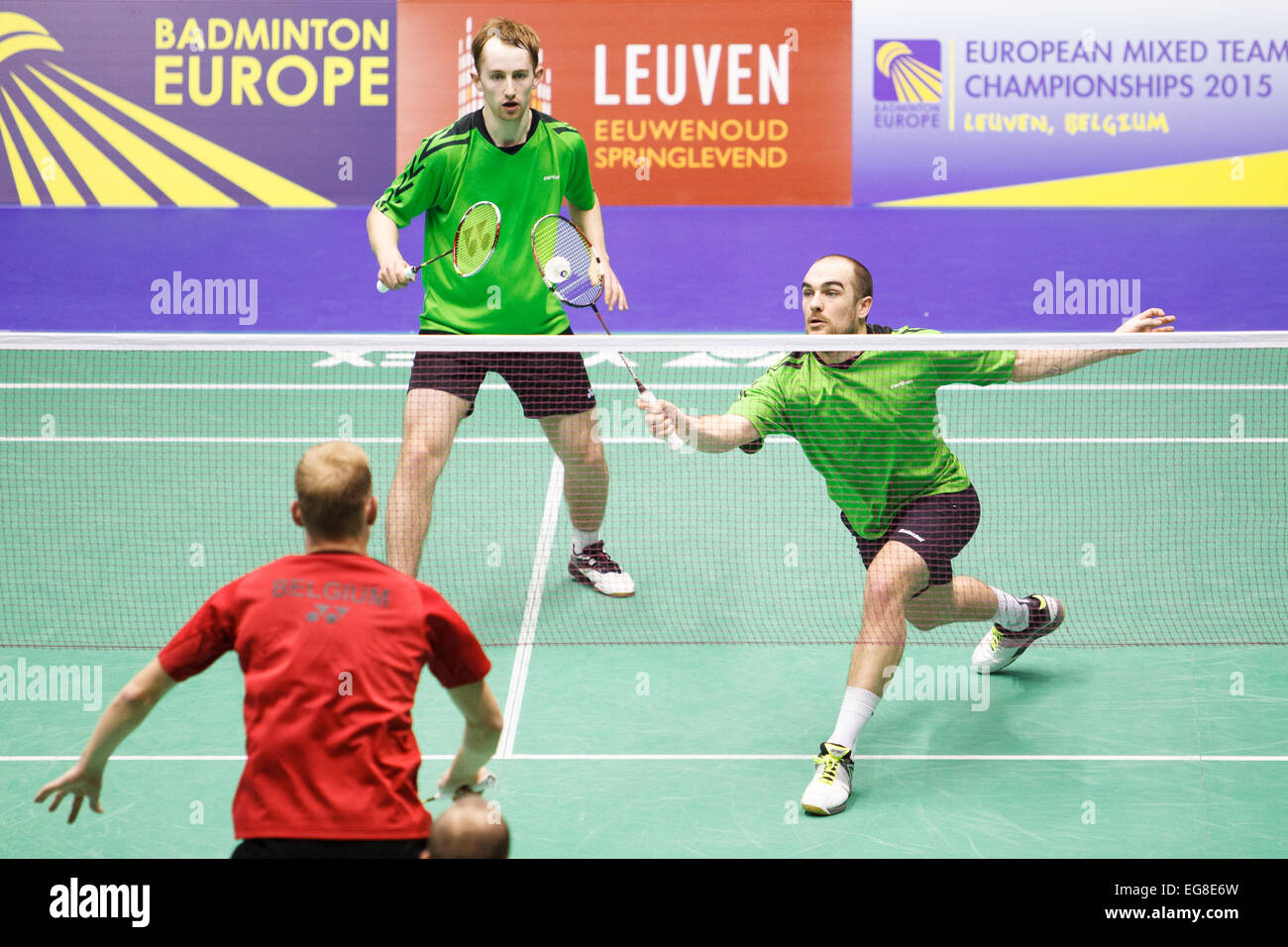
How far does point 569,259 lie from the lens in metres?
5.75

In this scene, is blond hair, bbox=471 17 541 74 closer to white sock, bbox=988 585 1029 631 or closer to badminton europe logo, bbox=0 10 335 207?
white sock, bbox=988 585 1029 631

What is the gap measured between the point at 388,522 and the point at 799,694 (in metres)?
1.61

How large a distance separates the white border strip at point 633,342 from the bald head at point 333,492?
1999 millimetres

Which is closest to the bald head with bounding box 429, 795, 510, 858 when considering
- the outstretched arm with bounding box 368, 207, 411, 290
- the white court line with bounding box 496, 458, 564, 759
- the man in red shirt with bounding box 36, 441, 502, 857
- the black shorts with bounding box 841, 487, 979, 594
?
the man in red shirt with bounding box 36, 441, 502, 857

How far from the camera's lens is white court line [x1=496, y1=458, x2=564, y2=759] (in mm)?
4938

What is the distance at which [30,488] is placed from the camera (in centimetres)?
761

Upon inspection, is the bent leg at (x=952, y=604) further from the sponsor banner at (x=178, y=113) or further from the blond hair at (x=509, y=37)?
the sponsor banner at (x=178, y=113)

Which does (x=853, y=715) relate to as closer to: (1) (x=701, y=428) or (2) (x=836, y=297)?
(1) (x=701, y=428)

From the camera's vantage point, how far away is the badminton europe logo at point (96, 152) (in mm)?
11562

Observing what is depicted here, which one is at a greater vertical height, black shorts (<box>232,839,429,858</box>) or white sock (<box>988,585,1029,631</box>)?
white sock (<box>988,585,1029,631</box>)

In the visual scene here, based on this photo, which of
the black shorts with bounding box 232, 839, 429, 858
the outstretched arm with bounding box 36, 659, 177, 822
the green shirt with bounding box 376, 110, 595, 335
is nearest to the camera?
the black shorts with bounding box 232, 839, 429, 858

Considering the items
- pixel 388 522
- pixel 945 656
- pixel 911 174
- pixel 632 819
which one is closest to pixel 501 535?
pixel 388 522

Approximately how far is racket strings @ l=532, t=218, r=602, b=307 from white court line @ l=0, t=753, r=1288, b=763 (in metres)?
1.85

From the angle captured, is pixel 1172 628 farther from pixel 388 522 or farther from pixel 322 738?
pixel 322 738
